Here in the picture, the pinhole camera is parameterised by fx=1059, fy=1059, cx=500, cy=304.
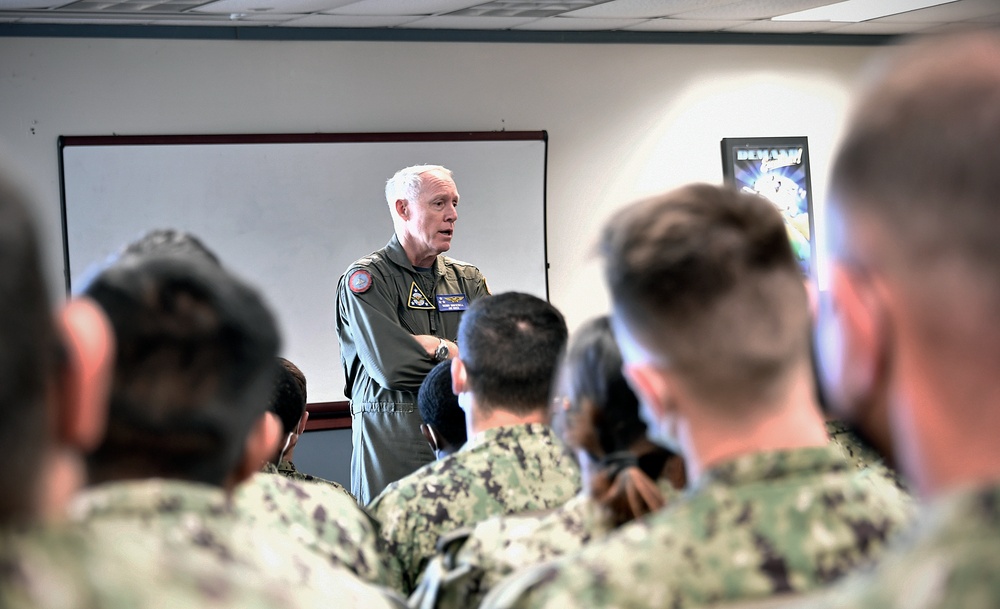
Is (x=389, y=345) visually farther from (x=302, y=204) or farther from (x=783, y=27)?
(x=783, y=27)

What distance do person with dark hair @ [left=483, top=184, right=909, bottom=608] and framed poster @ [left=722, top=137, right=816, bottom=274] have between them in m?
5.88

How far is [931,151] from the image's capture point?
2.20 ft

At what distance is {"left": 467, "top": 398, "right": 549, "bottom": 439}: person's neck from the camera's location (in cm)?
236

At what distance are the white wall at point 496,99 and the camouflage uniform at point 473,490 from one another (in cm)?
352

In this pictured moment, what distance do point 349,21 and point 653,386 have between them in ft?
16.4

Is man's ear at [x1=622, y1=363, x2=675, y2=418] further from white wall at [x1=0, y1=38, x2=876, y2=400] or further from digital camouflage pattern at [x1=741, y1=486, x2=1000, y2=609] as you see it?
white wall at [x1=0, y1=38, x2=876, y2=400]

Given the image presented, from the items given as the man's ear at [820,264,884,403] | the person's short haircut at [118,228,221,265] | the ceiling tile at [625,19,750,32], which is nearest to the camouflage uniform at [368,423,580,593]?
the person's short haircut at [118,228,221,265]

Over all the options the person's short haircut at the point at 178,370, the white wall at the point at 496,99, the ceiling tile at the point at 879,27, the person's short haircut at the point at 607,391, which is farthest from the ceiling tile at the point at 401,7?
the person's short haircut at the point at 178,370

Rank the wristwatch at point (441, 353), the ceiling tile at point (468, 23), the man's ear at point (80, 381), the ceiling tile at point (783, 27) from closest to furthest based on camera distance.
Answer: the man's ear at point (80, 381)
the wristwatch at point (441, 353)
the ceiling tile at point (468, 23)
the ceiling tile at point (783, 27)

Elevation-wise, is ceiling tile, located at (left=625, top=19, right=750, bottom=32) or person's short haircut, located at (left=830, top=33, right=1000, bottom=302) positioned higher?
ceiling tile, located at (left=625, top=19, right=750, bottom=32)

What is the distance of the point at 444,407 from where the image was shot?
2801 millimetres

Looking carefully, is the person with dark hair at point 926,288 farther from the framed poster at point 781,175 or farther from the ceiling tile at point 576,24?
the framed poster at point 781,175

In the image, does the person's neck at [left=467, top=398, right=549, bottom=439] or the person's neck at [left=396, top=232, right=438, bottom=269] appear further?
the person's neck at [left=396, top=232, right=438, bottom=269]

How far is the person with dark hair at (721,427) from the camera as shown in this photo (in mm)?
1096
